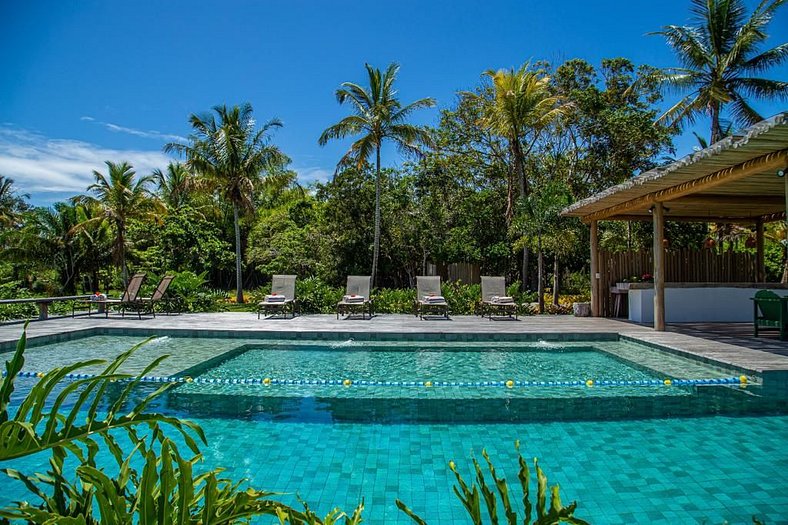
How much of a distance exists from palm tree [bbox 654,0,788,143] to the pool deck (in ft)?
32.4

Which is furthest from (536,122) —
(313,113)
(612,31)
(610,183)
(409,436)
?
(409,436)

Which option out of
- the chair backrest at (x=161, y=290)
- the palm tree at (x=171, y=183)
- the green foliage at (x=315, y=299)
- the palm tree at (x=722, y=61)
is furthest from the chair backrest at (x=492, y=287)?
the palm tree at (x=171, y=183)

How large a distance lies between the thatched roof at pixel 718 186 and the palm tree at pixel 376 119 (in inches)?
263

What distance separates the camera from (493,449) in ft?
15.5

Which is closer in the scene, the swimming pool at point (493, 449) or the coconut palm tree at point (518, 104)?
the swimming pool at point (493, 449)

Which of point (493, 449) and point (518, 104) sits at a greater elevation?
point (518, 104)

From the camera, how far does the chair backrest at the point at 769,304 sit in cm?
894

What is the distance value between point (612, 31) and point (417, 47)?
782cm

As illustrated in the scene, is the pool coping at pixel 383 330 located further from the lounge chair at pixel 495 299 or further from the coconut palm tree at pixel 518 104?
the coconut palm tree at pixel 518 104

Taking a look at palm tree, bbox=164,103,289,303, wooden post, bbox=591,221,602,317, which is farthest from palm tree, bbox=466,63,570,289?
palm tree, bbox=164,103,289,303

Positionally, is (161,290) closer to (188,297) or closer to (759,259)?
(188,297)

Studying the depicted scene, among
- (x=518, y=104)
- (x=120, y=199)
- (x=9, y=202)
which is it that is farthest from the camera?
(x=9, y=202)

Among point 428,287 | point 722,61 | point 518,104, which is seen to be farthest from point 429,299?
point 722,61

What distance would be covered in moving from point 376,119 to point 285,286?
6677 millimetres
